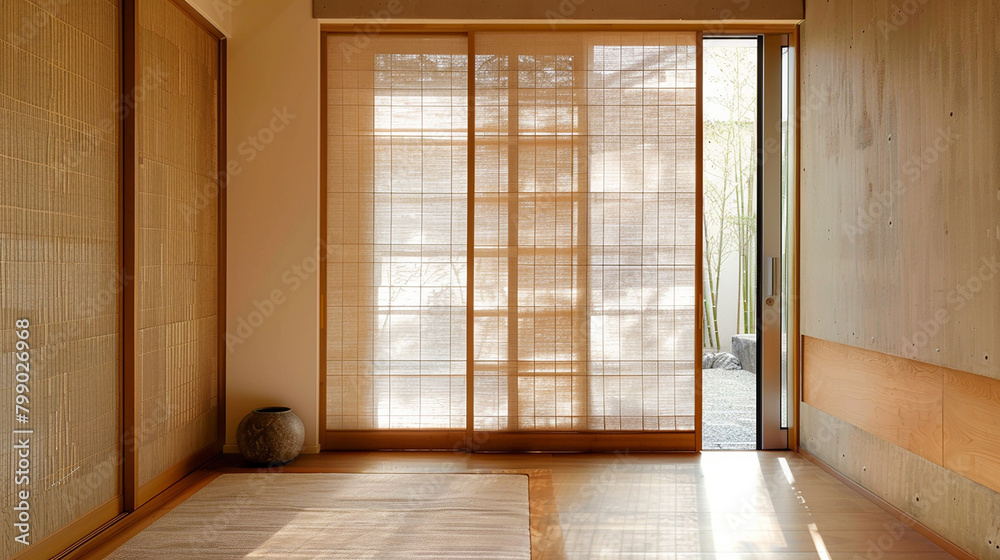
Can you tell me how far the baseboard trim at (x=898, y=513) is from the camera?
Result: 2461mm

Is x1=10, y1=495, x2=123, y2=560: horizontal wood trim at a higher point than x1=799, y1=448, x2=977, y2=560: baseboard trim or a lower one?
higher

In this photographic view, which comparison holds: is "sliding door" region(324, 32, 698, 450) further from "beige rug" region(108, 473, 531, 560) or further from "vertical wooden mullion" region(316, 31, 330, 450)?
"beige rug" region(108, 473, 531, 560)

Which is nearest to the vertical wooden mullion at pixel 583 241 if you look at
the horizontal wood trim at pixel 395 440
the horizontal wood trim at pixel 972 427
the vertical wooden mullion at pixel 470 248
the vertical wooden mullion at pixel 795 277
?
the vertical wooden mullion at pixel 470 248

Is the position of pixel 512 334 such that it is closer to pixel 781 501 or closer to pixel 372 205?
pixel 372 205

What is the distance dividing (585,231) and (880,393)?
1629mm

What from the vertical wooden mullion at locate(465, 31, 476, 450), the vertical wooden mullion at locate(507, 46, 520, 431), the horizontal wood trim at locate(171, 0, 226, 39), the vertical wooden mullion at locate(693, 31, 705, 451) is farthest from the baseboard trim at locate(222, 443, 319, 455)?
the horizontal wood trim at locate(171, 0, 226, 39)

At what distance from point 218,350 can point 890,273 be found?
3.27 meters

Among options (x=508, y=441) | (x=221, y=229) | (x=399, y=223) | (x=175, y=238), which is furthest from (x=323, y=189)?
(x=508, y=441)

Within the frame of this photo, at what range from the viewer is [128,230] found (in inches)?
109

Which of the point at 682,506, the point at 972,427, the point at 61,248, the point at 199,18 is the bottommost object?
the point at 682,506

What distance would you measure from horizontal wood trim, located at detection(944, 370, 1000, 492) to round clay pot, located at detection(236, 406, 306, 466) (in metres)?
2.90

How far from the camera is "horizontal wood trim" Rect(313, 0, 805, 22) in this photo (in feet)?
12.1

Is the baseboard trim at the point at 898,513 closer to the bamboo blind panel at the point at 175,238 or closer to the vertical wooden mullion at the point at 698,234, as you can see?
the vertical wooden mullion at the point at 698,234

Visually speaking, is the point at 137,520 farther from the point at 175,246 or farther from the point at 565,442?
the point at 565,442
